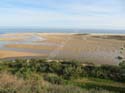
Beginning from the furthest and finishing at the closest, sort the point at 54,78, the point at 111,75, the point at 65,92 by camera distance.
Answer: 1. the point at 111,75
2. the point at 54,78
3. the point at 65,92

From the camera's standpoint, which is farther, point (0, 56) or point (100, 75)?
point (0, 56)

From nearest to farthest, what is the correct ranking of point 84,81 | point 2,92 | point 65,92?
point 2,92 → point 65,92 → point 84,81

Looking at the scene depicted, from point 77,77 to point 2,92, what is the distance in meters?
9.35

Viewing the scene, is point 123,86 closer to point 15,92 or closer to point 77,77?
point 77,77

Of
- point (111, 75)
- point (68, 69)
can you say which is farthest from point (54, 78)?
point (111, 75)

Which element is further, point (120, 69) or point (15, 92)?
point (120, 69)

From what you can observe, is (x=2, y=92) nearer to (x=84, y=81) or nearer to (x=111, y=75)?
(x=84, y=81)

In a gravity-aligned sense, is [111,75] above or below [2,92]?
below

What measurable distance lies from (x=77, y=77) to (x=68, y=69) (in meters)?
1.10

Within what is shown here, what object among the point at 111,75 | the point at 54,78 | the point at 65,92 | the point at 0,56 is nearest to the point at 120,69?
the point at 111,75

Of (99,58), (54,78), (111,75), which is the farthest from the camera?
(99,58)

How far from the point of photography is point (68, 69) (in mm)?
16625

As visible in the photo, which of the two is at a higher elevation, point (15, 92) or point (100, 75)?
point (15, 92)

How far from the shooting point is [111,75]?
53.2 ft
